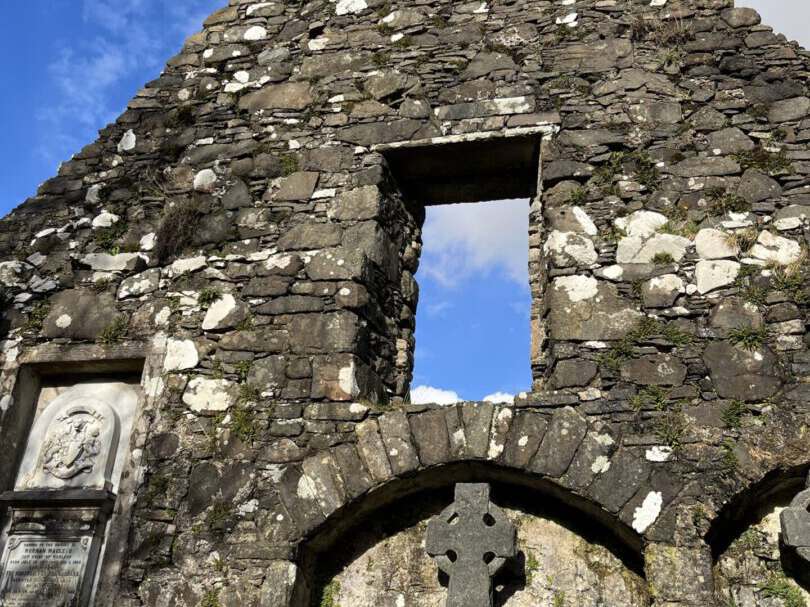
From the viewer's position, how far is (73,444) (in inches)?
205

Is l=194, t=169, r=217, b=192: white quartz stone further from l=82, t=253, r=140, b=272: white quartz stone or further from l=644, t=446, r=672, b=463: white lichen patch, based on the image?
l=644, t=446, r=672, b=463: white lichen patch

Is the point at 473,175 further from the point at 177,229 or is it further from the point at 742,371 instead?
the point at 742,371

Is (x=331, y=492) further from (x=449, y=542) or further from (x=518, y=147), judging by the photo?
(x=518, y=147)

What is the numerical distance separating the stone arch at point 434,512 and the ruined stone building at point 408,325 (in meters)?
0.02

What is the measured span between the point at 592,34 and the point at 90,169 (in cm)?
403

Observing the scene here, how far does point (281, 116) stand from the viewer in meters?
6.11

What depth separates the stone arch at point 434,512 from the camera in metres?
4.37

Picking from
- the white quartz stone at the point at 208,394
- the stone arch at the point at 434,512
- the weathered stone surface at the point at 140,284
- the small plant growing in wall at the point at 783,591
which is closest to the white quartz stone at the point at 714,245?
the stone arch at the point at 434,512

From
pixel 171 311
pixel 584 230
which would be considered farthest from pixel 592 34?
pixel 171 311

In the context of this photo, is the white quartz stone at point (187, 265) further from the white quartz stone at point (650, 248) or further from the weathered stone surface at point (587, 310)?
the white quartz stone at point (650, 248)

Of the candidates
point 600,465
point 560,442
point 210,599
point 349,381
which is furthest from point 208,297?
point 600,465

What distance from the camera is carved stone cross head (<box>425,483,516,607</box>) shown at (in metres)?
4.19

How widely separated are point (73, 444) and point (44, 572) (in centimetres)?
82

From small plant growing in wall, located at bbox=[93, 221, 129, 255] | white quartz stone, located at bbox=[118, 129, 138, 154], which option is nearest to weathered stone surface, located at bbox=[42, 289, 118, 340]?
small plant growing in wall, located at bbox=[93, 221, 129, 255]
